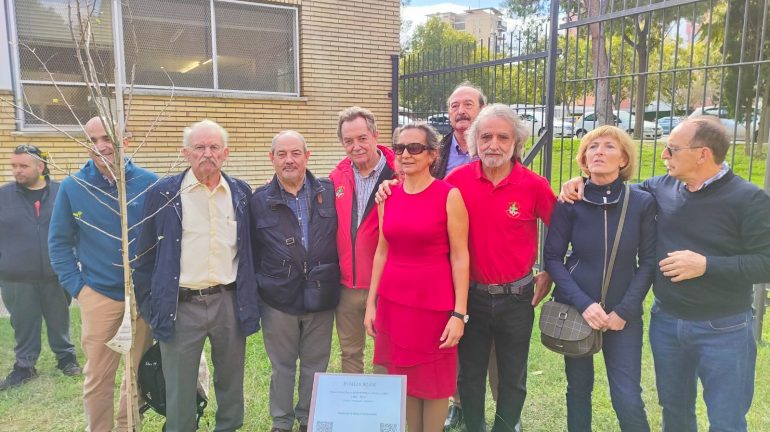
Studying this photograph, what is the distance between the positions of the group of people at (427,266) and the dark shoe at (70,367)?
161 cm

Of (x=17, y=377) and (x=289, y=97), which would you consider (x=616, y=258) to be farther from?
(x=289, y=97)

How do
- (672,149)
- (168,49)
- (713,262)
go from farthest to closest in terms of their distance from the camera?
(168,49)
(672,149)
(713,262)

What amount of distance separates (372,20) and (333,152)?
2433 millimetres

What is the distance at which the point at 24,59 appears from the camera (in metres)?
6.96

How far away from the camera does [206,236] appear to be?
113 inches

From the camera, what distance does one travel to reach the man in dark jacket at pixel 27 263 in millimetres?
4359

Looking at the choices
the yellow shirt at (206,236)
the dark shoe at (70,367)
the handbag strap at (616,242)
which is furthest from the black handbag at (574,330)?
the dark shoe at (70,367)

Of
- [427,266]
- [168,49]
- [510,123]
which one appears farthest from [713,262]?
[168,49]

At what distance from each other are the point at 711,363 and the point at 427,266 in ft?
4.53

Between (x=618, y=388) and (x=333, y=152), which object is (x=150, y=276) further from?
(x=333, y=152)

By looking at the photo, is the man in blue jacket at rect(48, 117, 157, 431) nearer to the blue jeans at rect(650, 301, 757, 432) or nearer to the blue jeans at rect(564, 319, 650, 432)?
the blue jeans at rect(564, 319, 650, 432)

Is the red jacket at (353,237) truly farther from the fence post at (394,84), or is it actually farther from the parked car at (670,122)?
the fence post at (394,84)

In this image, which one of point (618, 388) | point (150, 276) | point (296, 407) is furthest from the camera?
point (296, 407)

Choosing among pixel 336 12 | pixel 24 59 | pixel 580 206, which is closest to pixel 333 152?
pixel 336 12
